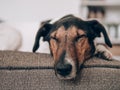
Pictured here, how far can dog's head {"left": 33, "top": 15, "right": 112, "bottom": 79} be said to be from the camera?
0.95 m

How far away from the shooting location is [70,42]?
110 centimetres

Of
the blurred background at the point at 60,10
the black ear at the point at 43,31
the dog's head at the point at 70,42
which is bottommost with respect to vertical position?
the blurred background at the point at 60,10

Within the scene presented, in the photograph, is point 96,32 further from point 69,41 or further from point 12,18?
point 12,18

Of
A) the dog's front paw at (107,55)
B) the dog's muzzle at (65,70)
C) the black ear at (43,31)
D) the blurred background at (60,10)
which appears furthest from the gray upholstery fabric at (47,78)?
the blurred background at (60,10)

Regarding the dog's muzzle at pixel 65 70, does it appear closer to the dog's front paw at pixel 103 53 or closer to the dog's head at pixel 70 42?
the dog's head at pixel 70 42

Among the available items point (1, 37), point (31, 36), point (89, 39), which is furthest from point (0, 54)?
point (31, 36)

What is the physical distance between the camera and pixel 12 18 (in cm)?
339

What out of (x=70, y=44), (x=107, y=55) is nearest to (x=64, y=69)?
(x=70, y=44)

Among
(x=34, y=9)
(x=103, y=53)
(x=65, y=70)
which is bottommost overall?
(x=34, y=9)

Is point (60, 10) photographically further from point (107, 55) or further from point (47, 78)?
point (47, 78)

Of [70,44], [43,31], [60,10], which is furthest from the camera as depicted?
[60,10]

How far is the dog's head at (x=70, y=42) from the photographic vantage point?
3.13ft

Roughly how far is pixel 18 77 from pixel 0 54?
7.4 inches

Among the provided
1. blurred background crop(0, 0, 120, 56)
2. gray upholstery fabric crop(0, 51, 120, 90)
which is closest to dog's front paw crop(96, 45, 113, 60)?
gray upholstery fabric crop(0, 51, 120, 90)
